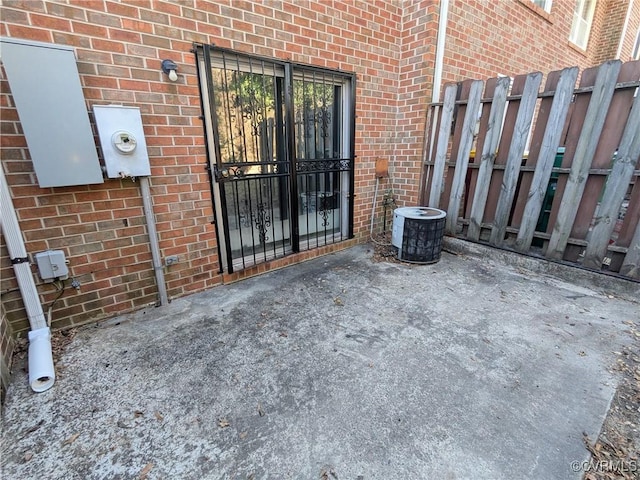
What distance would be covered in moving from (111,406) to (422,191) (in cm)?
397

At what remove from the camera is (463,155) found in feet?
12.0

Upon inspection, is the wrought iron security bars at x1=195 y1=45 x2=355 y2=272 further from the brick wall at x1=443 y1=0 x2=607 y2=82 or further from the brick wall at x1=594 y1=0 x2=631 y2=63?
the brick wall at x1=594 y1=0 x2=631 y2=63

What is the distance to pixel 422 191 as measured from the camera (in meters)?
4.18

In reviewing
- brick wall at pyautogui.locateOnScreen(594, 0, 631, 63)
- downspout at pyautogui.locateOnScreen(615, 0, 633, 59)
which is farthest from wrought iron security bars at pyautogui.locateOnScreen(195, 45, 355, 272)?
downspout at pyautogui.locateOnScreen(615, 0, 633, 59)

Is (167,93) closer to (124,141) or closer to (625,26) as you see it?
(124,141)

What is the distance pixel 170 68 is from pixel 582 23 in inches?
362

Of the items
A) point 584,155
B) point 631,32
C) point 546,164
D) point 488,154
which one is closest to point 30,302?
point 488,154

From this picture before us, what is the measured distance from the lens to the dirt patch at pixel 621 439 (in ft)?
4.14

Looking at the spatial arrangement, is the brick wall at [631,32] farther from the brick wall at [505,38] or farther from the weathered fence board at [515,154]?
the weathered fence board at [515,154]

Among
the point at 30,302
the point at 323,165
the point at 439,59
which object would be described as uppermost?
the point at 439,59

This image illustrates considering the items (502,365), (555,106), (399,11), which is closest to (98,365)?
(502,365)

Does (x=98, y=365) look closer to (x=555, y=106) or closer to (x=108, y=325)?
(x=108, y=325)

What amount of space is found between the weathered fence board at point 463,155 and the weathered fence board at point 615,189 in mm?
1320

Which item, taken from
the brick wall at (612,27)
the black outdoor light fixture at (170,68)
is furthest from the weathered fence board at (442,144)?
the brick wall at (612,27)
